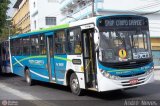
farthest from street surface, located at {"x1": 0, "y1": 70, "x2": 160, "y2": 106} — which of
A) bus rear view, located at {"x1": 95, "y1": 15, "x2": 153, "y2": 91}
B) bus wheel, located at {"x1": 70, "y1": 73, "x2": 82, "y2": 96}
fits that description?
bus rear view, located at {"x1": 95, "y1": 15, "x2": 153, "y2": 91}

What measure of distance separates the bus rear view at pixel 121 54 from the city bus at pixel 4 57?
1402 centimetres

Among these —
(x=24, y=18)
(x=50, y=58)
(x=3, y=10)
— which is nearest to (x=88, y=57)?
(x=50, y=58)

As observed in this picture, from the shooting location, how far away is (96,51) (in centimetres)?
1231

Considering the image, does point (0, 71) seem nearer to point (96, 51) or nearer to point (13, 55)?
point (13, 55)

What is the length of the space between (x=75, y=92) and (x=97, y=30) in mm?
2976

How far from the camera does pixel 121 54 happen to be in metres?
12.3

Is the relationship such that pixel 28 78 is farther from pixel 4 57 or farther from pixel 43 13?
pixel 43 13

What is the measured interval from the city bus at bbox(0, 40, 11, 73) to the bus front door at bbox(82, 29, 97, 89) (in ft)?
42.9

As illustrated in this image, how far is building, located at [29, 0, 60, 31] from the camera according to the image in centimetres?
7100

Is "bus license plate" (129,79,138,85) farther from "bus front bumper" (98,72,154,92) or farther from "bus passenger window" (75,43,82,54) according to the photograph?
"bus passenger window" (75,43,82,54)

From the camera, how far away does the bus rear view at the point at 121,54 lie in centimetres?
1221

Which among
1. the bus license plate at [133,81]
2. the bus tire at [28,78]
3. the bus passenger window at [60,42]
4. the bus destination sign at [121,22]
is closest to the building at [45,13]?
the bus tire at [28,78]

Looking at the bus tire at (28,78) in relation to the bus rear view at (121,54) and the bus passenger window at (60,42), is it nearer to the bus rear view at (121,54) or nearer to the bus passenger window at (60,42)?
the bus passenger window at (60,42)

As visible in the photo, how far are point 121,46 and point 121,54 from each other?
0.90 feet
